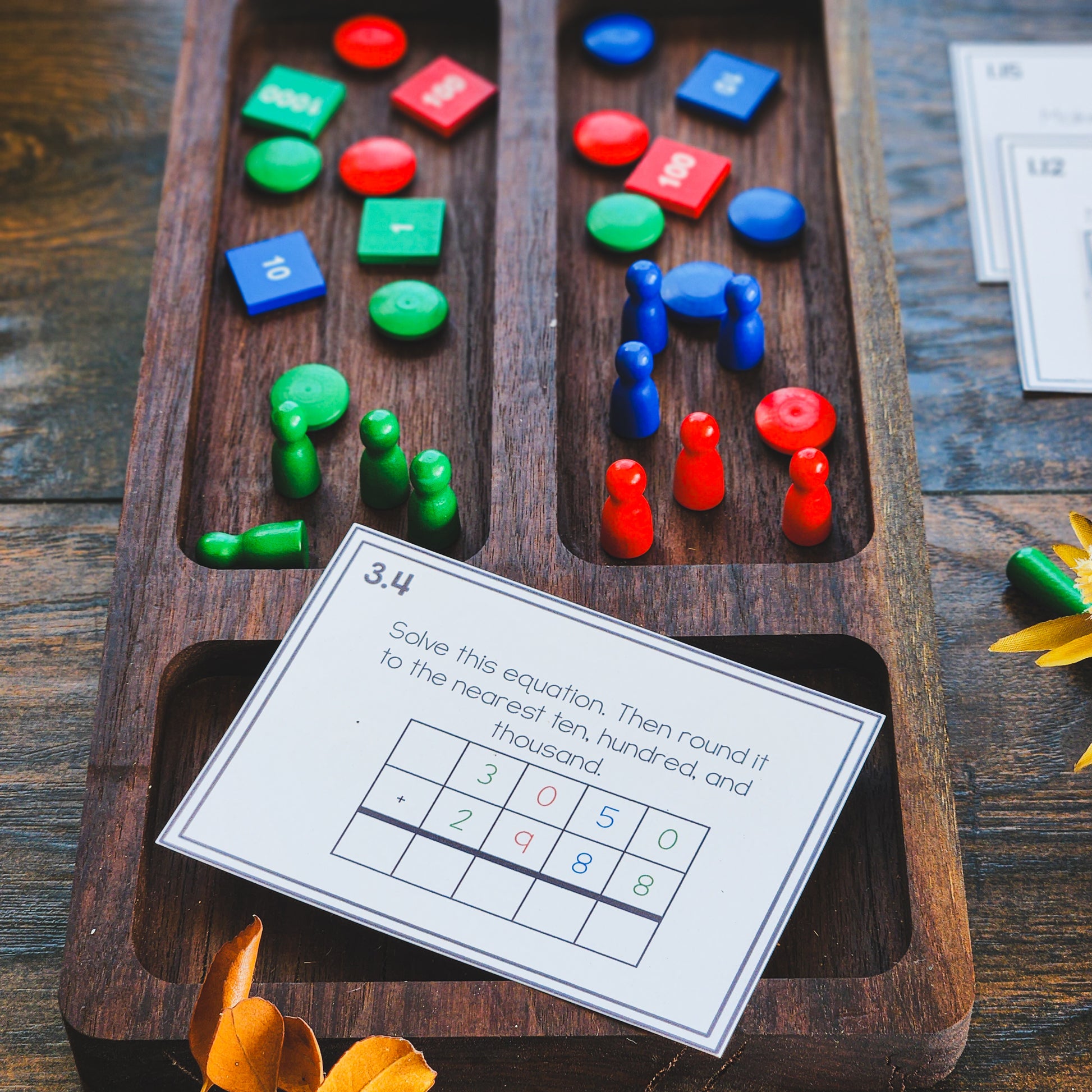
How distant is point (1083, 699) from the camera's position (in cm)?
71

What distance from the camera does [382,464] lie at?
0.70m

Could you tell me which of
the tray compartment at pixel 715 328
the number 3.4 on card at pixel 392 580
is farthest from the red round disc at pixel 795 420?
the number 3.4 on card at pixel 392 580

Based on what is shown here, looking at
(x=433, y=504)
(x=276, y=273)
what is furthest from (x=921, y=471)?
(x=276, y=273)

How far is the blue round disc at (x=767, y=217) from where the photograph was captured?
0.81 metres

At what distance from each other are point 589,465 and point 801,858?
10.6 inches

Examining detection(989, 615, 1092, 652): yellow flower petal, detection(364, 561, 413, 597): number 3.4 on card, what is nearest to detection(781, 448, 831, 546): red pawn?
detection(989, 615, 1092, 652): yellow flower petal

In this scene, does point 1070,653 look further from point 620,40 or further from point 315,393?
point 620,40

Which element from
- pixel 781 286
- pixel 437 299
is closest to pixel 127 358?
pixel 437 299

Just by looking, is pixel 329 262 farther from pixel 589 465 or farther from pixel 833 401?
pixel 833 401

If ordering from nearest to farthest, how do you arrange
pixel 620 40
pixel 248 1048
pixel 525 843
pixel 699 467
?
pixel 248 1048 → pixel 525 843 → pixel 699 467 → pixel 620 40

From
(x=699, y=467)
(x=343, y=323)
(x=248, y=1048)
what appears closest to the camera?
(x=248, y=1048)

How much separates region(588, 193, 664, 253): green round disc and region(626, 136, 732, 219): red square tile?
0.04ft

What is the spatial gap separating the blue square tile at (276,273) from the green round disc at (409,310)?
46 mm

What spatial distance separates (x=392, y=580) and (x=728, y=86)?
47 cm
